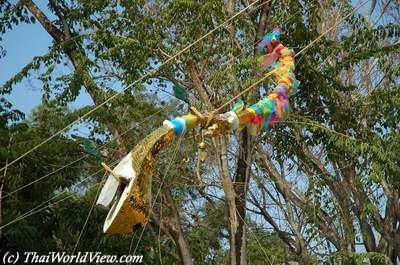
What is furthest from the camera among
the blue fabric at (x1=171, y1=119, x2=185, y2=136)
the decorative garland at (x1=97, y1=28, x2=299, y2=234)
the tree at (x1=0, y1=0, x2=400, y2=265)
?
the tree at (x1=0, y1=0, x2=400, y2=265)

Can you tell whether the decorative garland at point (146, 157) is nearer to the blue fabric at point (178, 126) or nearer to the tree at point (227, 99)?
the blue fabric at point (178, 126)

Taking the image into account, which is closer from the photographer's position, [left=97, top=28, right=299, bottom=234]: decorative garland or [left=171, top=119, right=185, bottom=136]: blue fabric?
[left=97, top=28, right=299, bottom=234]: decorative garland

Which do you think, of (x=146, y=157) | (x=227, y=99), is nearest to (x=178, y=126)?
(x=146, y=157)

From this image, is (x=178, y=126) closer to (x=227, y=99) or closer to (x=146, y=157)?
(x=146, y=157)

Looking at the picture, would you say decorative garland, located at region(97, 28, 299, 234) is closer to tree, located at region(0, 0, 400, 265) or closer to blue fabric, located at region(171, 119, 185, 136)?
blue fabric, located at region(171, 119, 185, 136)

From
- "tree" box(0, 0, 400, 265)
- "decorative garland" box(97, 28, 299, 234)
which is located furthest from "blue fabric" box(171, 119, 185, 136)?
"tree" box(0, 0, 400, 265)

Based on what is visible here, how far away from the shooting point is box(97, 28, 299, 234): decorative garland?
2014 mm

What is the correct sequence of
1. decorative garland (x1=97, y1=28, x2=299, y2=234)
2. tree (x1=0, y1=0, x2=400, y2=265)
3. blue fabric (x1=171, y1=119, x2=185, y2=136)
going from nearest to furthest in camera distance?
decorative garland (x1=97, y1=28, x2=299, y2=234) → blue fabric (x1=171, y1=119, x2=185, y2=136) → tree (x1=0, y1=0, x2=400, y2=265)

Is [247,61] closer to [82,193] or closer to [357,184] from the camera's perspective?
[357,184]

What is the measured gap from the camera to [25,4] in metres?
5.25

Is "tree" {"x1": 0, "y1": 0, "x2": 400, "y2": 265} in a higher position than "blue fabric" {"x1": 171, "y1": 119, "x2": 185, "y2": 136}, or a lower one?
higher

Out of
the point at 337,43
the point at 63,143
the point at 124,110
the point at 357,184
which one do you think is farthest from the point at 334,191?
the point at 63,143

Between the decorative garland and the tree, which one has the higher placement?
the tree

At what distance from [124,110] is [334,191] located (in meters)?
2.25
